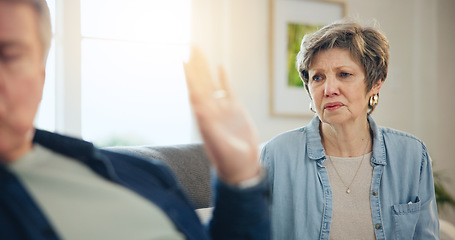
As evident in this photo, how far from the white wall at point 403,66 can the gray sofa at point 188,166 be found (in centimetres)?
156

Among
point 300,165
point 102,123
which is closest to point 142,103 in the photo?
point 102,123

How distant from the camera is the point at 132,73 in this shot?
3.04 metres

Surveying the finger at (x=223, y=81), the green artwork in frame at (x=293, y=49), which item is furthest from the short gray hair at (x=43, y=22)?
the green artwork in frame at (x=293, y=49)

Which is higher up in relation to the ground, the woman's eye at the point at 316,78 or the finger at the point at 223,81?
the woman's eye at the point at 316,78

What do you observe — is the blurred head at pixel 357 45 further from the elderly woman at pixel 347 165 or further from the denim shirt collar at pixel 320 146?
the denim shirt collar at pixel 320 146

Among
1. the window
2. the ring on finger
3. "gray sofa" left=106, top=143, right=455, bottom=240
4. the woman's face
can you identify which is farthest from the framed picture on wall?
the ring on finger

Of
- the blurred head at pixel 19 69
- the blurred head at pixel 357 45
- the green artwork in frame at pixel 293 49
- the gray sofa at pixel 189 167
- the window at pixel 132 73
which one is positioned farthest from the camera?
the green artwork in frame at pixel 293 49

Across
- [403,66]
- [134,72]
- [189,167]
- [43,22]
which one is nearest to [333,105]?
[189,167]

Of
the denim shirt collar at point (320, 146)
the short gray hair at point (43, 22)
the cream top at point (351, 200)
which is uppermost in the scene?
the short gray hair at point (43, 22)

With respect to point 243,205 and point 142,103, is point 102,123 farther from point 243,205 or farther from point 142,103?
point 243,205

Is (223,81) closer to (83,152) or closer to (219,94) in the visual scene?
(219,94)

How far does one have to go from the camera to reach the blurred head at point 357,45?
1.70 m

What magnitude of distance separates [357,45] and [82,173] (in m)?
1.29

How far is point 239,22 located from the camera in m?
3.21
